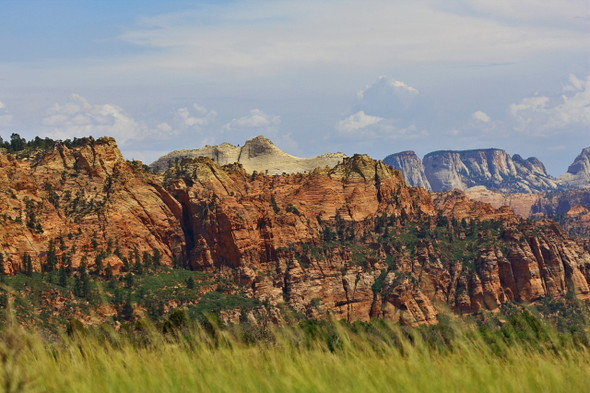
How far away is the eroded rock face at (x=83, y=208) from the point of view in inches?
5694

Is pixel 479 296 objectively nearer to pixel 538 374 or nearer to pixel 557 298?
pixel 557 298

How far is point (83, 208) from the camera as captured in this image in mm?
161000

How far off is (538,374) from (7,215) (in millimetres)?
146376

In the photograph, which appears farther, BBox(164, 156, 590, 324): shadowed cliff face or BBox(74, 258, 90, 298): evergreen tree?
BBox(164, 156, 590, 324): shadowed cliff face

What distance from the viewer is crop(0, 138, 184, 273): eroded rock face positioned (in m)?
145

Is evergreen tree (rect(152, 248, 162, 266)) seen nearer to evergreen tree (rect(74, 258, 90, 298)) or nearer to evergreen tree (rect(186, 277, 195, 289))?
evergreen tree (rect(186, 277, 195, 289))

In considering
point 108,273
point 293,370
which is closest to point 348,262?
point 108,273

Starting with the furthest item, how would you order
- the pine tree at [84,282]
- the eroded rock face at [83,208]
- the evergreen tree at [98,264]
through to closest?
the evergreen tree at [98,264], the eroded rock face at [83,208], the pine tree at [84,282]

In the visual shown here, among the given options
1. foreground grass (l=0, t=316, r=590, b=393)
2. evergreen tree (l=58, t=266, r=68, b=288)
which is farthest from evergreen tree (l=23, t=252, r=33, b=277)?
foreground grass (l=0, t=316, r=590, b=393)

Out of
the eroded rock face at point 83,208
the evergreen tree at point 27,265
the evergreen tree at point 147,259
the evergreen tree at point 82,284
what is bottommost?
the evergreen tree at point 82,284

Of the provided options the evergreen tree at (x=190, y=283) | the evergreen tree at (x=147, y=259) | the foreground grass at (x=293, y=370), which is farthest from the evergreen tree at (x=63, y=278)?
the foreground grass at (x=293, y=370)

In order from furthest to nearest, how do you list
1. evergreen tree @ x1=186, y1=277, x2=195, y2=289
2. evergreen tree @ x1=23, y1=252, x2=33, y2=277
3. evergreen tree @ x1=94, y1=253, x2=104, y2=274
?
evergreen tree @ x1=186, y1=277, x2=195, y2=289 → evergreen tree @ x1=94, y1=253, x2=104, y2=274 → evergreen tree @ x1=23, y1=252, x2=33, y2=277

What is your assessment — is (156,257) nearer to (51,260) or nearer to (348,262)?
(51,260)

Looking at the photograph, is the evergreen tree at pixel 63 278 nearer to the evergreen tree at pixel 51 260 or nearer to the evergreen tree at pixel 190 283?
the evergreen tree at pixel 51 260
